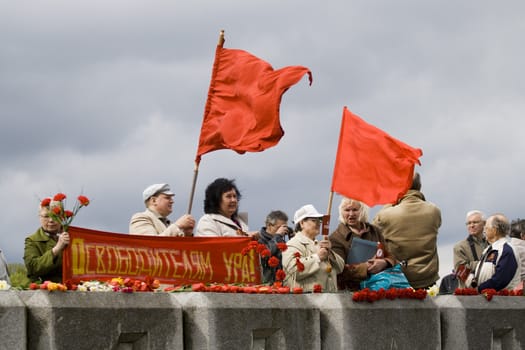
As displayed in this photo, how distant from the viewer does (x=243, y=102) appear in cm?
1172

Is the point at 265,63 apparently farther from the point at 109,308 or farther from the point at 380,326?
the point at 109,308

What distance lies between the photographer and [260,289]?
377 inches

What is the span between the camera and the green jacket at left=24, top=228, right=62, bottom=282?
29.7ft

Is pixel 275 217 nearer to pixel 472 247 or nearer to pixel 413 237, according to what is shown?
pixel 413 237

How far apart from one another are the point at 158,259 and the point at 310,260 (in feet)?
5.56

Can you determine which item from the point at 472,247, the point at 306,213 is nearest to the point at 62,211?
the point at 306,213

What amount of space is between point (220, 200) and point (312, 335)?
1.82 metres

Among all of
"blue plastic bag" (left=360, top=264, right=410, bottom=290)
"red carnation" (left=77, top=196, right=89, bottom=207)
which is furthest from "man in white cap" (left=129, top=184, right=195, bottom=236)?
"blue plastic bag" (left=360, top=264, right=410, bottom=290)

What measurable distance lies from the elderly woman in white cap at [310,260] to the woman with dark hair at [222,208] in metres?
0.51

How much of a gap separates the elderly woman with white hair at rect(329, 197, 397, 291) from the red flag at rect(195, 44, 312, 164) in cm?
108

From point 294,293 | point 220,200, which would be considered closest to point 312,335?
point 294,293

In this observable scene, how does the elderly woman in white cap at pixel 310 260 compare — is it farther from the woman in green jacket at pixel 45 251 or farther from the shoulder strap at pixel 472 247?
the shoulder strap at pixel 472 247

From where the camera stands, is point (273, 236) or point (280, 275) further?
point (273, 236)

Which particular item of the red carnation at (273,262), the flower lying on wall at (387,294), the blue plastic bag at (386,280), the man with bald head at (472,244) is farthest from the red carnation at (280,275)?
the man with bald head at (472,244)
